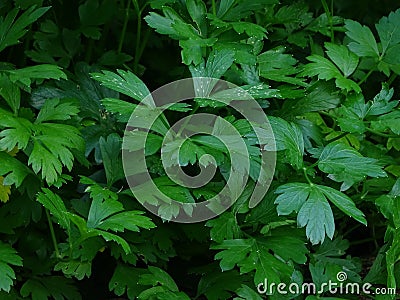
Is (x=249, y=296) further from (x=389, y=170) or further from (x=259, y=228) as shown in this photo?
(x=389, y=170)

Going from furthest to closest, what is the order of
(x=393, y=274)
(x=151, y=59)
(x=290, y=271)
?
(x=151, y=59) < (x=393, y=274) < (x=290, y=271)

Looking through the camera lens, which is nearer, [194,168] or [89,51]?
[194,168]

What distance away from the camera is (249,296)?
1.27m

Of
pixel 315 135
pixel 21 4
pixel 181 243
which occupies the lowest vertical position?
pixel 181 243

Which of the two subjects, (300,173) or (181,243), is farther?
(181,243)

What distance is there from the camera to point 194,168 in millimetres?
1515

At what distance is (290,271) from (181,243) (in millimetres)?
380

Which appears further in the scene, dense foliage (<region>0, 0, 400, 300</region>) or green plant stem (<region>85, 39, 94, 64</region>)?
green plant stem (<region>85, 39, 94, 64</region>)

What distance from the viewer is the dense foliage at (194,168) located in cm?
127

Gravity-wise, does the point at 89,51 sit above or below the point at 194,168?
above

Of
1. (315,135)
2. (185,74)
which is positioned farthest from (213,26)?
(315,135)

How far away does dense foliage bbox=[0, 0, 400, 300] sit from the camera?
4.17 feet

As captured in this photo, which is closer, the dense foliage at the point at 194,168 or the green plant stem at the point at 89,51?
the dense foliage at the point at 194,168

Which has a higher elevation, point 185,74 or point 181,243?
point 185,74
